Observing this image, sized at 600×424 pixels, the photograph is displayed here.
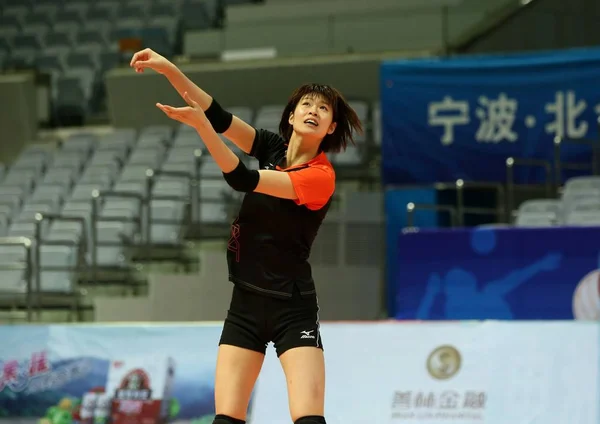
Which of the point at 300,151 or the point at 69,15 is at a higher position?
the point at 69,15

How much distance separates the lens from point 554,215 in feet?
29.6

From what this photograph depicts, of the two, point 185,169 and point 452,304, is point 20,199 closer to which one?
point 185,169

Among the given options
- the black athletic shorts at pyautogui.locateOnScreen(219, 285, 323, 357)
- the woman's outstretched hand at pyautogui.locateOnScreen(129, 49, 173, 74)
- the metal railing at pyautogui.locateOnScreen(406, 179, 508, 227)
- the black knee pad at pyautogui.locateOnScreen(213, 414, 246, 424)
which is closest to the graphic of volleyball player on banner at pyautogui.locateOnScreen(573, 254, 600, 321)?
the metal railing at pyautogui.locateOnScreen(406, 179, 508, 227)

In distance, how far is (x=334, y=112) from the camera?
13.9 ft

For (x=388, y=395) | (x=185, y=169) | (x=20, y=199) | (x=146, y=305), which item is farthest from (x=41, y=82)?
(x=388, y=395)

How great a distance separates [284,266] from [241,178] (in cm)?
58

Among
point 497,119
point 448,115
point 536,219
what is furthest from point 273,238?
point 448,115

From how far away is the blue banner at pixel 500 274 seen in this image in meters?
7.96

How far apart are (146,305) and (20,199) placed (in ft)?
10.2


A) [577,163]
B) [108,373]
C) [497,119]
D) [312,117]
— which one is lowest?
[108,373]

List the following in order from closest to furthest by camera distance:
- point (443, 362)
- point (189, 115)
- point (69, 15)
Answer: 1. point (189, 115)
2. point (443, 362)
3. point (69, 15)

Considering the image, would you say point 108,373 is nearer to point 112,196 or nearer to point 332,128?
point 332,128

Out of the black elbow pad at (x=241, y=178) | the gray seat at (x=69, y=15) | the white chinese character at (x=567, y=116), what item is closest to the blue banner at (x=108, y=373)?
the black elbow pad at (x=241, y=178)

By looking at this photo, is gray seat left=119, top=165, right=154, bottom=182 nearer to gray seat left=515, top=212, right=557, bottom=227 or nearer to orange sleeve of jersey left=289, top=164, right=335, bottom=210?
gray seat left=515, top=212, right=557, bottom=227
